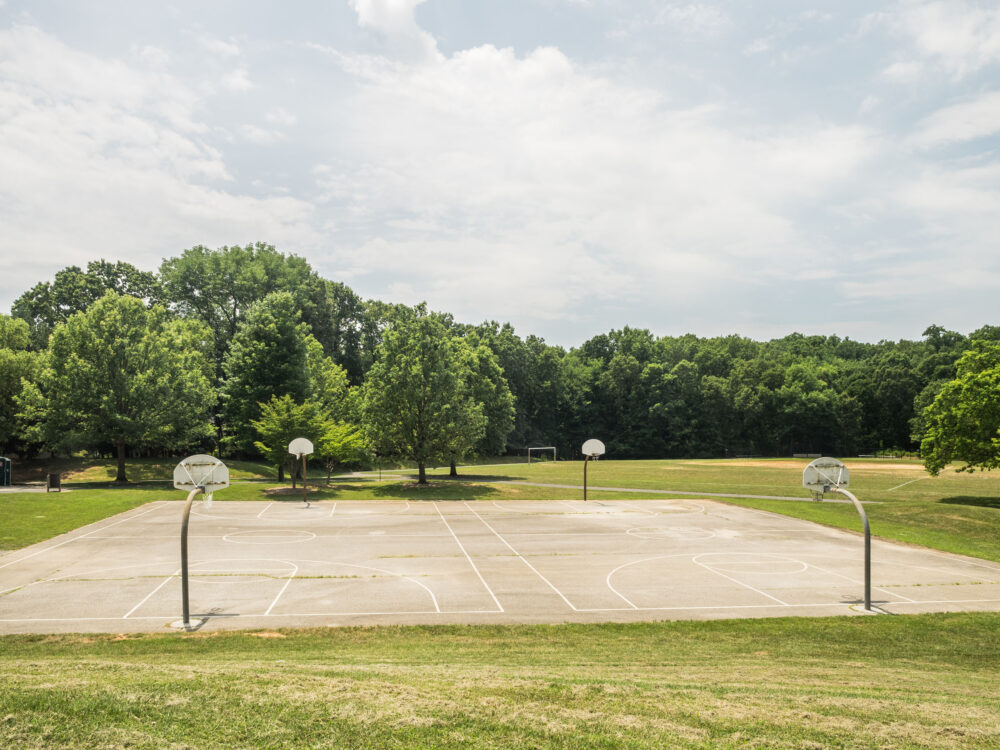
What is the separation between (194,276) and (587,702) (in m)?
76.2

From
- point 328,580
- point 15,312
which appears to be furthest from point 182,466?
point 15,312

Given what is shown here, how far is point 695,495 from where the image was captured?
130 feet

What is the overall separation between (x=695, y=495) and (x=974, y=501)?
50.6 feet

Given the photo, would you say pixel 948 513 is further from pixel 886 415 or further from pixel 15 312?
pixel 15 312

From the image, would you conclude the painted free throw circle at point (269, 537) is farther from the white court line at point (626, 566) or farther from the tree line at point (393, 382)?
the tree line at point (393, 382)

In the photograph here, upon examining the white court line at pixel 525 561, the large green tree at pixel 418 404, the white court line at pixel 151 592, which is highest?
the large green tree at pixel 418 404

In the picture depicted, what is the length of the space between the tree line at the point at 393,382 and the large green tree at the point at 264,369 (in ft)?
0.45

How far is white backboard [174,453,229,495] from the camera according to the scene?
584 inches

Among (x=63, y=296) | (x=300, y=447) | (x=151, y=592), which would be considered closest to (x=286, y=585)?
(x=151, y=592)

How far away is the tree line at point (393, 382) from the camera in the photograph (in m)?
42.4

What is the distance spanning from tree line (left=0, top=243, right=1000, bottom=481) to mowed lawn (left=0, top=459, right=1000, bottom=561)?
2.95m

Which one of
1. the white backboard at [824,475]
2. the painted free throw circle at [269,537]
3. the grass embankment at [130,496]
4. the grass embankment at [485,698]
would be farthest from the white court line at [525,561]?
the grass embankment at [130,496]

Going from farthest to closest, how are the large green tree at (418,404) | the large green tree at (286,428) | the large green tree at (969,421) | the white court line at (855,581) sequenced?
the large green tree at (418,404) → the large green tree at (286,428) → the large green tree at (969,421) → the white court line at (855,581)

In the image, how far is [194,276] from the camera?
72.6 m
